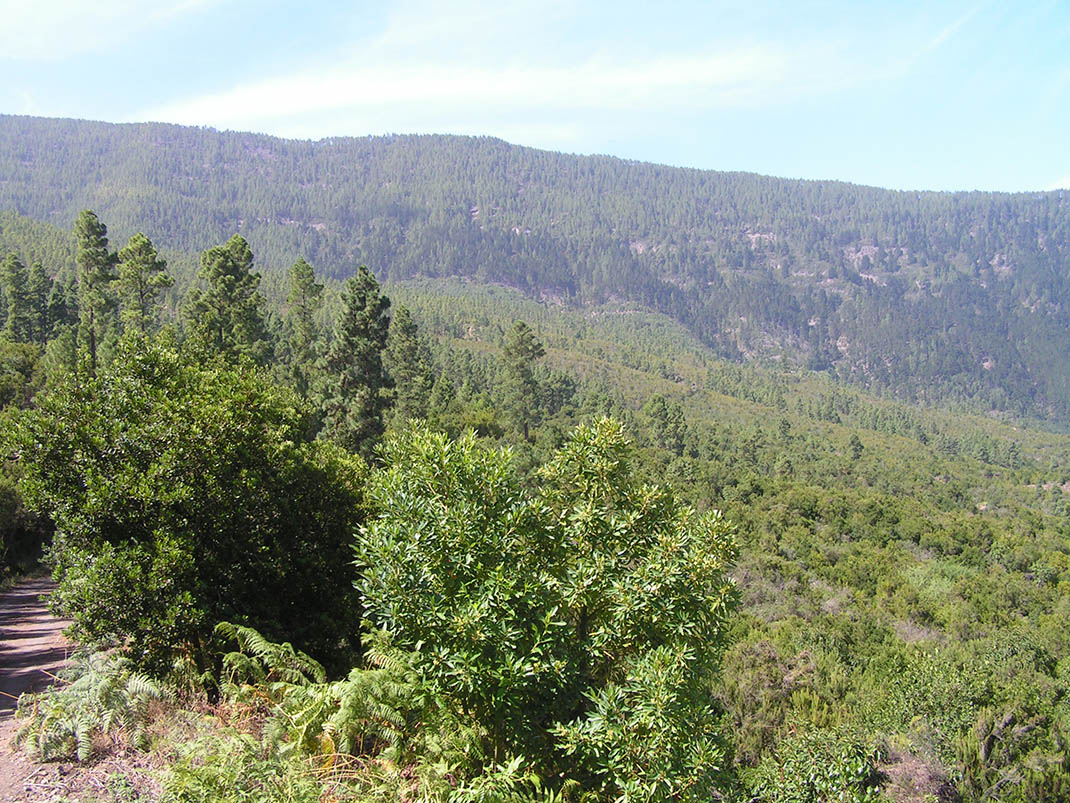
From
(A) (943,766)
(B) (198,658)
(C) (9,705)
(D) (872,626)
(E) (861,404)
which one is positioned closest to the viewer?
(B) (198,658)

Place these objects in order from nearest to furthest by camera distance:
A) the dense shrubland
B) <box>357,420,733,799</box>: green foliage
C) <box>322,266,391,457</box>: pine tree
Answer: <box>357,420,733,799</box>: green foliage → the dense shrubland → <box>322,266,391,457</box>: pine tree

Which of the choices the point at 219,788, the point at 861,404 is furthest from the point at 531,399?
the point at 861,404

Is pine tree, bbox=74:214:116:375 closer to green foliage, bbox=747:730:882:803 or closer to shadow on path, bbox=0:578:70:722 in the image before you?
shadow on path, bbox=0:578:70:722

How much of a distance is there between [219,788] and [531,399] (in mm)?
56823

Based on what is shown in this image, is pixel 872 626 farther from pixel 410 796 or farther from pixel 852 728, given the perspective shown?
pixel 410 796

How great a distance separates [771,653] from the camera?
68.5 feet

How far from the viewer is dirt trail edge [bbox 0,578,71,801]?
25.0 ft

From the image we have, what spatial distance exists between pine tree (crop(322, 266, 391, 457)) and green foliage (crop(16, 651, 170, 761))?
77.3 ft

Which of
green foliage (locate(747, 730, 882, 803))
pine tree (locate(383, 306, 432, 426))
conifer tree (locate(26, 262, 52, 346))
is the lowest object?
green foliage (locate(747, 730, 882, 803))

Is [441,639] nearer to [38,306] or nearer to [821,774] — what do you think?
[821,774]

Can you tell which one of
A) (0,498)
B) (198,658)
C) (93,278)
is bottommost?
(0,498)

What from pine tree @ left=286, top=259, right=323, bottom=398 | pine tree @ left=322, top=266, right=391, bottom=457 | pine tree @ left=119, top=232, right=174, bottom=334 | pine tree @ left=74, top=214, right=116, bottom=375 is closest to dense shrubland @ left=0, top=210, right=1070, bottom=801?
pine tree @ left=322, top=266, right=391, bottom=457

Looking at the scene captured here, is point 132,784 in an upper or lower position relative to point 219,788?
lower

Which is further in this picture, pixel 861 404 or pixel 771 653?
pixel 861 404
